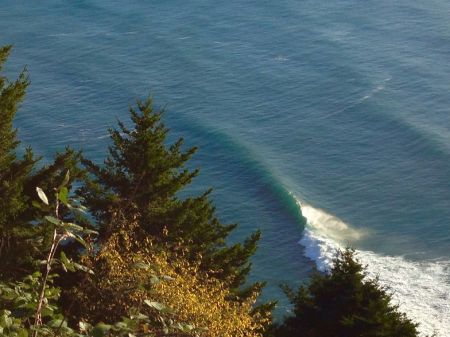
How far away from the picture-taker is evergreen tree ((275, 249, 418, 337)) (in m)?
24.8

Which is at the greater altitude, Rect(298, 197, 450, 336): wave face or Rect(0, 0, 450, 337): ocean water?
Rect(0, 0, 450, 337): ocean water

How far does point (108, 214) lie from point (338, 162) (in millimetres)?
39435

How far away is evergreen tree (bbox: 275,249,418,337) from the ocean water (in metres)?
21.8

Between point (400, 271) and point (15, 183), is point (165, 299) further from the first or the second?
point (400, 271)

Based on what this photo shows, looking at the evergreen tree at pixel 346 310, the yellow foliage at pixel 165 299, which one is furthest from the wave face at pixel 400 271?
the yellow foliage at pixel 165 299

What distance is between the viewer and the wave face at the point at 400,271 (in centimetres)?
4822

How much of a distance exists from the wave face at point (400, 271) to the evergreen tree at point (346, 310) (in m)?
21.1

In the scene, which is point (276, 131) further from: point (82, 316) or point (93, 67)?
point (82, 316)

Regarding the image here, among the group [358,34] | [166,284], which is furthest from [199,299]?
[358,34]

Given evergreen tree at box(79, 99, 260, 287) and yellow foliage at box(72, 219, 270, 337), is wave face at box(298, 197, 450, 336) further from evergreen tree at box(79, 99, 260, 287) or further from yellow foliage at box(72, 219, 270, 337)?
yellow foliage at box(72, 219, 270, 337)

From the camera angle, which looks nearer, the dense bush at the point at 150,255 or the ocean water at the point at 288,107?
the dense bush at the point at 150,255

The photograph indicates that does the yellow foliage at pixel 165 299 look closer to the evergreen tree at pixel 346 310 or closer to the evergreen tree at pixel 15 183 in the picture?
the evergreen tree at pixel 15 183

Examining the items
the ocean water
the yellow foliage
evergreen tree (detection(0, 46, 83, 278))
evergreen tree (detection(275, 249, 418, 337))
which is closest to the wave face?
the ocean water

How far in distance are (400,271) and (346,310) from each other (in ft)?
91.1
